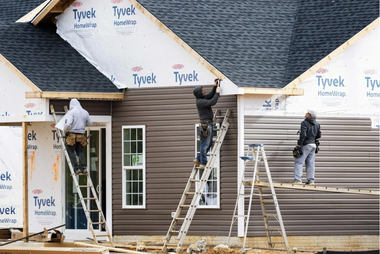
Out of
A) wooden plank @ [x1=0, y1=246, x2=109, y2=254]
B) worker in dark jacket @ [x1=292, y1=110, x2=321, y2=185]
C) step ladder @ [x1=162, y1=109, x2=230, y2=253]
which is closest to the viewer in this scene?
wooden plank @ [x1=0, y1=246, x2=109, y2=254]

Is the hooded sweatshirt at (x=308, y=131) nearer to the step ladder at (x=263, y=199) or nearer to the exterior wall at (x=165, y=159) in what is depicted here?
the step ladder at (x=263, y=199)

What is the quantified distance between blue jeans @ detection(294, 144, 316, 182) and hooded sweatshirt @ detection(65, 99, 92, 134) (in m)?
4.86

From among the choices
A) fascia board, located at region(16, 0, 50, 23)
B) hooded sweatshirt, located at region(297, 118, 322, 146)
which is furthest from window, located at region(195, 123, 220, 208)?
fascia board, located at region(16, 0, 50, 23)

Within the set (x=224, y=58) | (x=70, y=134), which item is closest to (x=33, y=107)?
(x=70, y=134)

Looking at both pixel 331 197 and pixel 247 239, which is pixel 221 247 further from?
pixel 331 197

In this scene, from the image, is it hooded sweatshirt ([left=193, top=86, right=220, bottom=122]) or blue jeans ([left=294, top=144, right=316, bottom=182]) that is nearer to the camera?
hooded sweatshirt ([left=193, top=86, right=220, bottom=122])

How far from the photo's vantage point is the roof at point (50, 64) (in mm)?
22156

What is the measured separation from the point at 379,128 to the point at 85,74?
7105 mm

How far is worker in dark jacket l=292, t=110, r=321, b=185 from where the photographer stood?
20.8m

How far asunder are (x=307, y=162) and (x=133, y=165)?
4206mm

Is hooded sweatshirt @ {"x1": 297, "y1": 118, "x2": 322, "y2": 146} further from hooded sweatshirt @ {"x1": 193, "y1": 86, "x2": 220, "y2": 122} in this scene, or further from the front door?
the front door

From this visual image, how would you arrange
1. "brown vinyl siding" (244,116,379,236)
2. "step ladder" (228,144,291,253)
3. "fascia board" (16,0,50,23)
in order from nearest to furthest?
1. "step ladder" (228,144,291,253)
2. "brown vinyl siding" (244,116,379,236)
3. "fascia board" (16,0,50,23)

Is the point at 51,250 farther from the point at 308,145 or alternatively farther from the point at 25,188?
the point at 308,145

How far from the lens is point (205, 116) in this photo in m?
20.7
